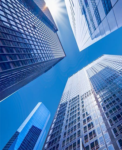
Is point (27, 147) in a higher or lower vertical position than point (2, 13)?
lower

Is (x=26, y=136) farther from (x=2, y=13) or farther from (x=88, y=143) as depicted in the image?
(x=2, y=13)

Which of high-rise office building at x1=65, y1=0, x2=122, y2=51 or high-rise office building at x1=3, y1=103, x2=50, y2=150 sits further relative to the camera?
high-rise office building at x1=3, y1=103, x2=50, y2=150

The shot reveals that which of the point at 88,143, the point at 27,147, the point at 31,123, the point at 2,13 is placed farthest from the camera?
the point at 31,123

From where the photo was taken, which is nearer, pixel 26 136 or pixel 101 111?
pixel 101 111

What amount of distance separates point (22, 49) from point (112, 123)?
37479 mm

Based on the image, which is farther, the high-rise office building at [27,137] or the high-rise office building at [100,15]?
the high-rise office building at [27,137]

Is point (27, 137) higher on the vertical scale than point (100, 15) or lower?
lower

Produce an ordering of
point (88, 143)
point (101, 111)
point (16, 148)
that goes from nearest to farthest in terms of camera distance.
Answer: point (88, 143)
point (101, 111)
point (16, 148)

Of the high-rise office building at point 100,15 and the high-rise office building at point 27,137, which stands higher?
the high-rise office building at point 100,15

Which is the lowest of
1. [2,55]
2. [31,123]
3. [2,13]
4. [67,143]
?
[31,123]

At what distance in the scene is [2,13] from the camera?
32656 mm

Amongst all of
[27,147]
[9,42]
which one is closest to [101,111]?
[9,42]

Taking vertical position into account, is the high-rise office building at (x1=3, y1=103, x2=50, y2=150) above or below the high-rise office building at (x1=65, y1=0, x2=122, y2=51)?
below

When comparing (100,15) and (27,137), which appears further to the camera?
(27,137)
